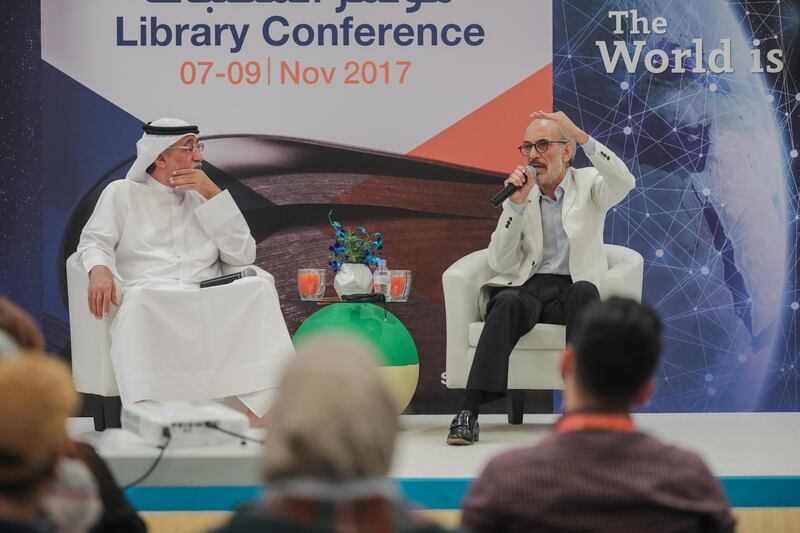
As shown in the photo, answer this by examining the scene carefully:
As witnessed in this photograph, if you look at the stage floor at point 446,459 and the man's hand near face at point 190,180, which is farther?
the man's hand near face at point 190,180

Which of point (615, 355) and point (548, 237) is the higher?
point (548, 237)

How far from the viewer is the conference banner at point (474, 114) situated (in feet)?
20.4

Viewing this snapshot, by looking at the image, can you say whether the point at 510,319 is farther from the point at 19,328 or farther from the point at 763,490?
the point at 19,328

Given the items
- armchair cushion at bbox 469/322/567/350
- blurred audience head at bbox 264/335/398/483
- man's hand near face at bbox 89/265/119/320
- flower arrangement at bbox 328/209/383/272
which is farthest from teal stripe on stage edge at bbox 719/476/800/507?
man's hand near face at bbox 89/265/119/320

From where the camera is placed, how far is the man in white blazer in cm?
482

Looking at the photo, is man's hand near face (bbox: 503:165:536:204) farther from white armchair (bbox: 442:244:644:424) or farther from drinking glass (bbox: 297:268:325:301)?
drinking glass (bbox: 297:268:325:301)

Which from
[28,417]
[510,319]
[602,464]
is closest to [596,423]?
[602,464]

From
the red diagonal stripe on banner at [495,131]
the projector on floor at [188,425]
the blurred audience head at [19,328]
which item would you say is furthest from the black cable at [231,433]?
the red diagonal stripe on banner at [495,131]

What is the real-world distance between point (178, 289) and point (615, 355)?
11.5ft

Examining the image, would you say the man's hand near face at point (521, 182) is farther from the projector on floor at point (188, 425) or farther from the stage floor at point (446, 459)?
the projector on floor at point (188, 425)

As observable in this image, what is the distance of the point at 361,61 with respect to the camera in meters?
6.26

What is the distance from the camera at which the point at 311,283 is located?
17.5ft

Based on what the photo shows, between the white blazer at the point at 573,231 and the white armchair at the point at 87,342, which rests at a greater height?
the white blazer at the point at 573,231

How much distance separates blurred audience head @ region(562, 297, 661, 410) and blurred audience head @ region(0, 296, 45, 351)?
847mm
